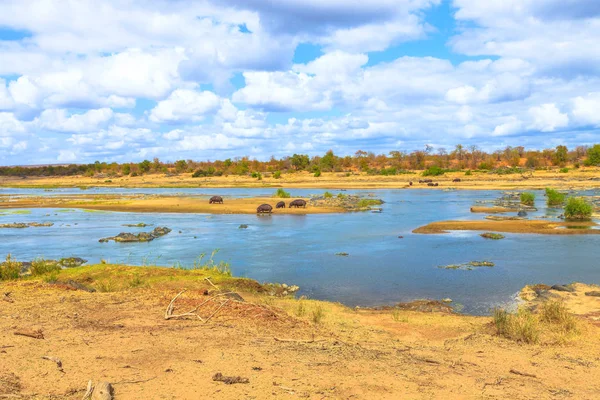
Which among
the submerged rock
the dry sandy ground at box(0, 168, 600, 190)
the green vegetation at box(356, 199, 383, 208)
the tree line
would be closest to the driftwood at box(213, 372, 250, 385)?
the submerged rock

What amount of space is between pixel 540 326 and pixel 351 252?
1152 cm

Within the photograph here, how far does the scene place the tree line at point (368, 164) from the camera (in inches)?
3679

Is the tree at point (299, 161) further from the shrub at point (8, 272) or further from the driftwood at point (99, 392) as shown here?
the driftwood at point (99, 392)

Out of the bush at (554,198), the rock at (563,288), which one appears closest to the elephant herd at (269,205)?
the bush at (554,198)

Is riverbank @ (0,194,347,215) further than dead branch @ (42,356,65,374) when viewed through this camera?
Yes

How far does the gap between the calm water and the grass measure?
2.52 m

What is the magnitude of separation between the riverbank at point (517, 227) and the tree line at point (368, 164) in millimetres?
55077

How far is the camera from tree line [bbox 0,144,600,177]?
307ft

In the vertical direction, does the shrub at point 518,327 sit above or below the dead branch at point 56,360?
below

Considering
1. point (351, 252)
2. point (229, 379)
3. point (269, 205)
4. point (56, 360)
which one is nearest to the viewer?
point (229, 379)

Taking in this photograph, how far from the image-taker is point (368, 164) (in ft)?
359

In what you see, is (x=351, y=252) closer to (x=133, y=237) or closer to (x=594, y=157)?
(x=133, y=237)

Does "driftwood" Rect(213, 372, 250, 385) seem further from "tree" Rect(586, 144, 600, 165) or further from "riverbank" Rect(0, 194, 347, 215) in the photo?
"tree" Rect(586, 144, 600, 165)

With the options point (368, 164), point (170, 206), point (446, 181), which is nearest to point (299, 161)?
point (368, 164)
